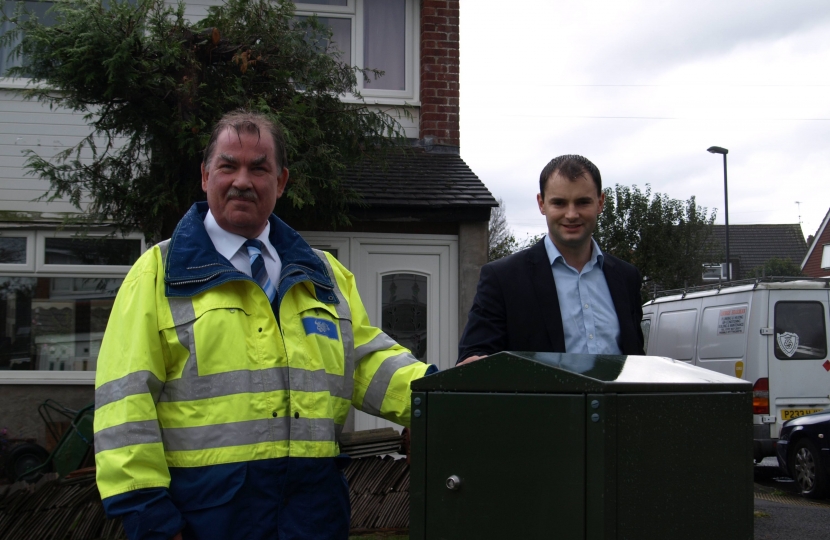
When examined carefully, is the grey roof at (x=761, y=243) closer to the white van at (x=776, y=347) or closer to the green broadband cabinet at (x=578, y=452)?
the white van at (x=776, y=347)

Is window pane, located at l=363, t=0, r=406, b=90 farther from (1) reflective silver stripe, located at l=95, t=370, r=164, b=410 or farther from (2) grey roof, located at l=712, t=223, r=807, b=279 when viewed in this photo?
(2) grey roof, located at l=712, t=223, r=807, b=279

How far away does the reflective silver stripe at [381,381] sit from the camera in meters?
2.79

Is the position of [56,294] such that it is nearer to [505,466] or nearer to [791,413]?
[505,466]

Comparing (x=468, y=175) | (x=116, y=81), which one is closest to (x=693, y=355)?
(x=468, y=175)

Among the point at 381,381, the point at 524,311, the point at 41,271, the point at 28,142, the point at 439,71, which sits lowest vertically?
the point at 381,381

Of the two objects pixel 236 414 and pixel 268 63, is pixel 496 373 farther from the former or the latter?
pixel 268 63

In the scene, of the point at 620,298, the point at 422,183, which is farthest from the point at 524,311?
the point at 422,183

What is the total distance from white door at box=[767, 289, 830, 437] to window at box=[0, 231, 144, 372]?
7849mm

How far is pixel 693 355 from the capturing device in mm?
12289

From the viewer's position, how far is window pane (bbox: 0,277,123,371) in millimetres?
8875

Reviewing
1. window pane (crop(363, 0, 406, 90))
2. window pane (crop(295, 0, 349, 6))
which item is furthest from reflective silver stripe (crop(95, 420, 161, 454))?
window pane (crop(295, 0, 349, 6))

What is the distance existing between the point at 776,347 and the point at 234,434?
9838 millimetres

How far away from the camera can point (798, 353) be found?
1082 centimetres

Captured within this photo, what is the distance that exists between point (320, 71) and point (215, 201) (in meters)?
4.81
